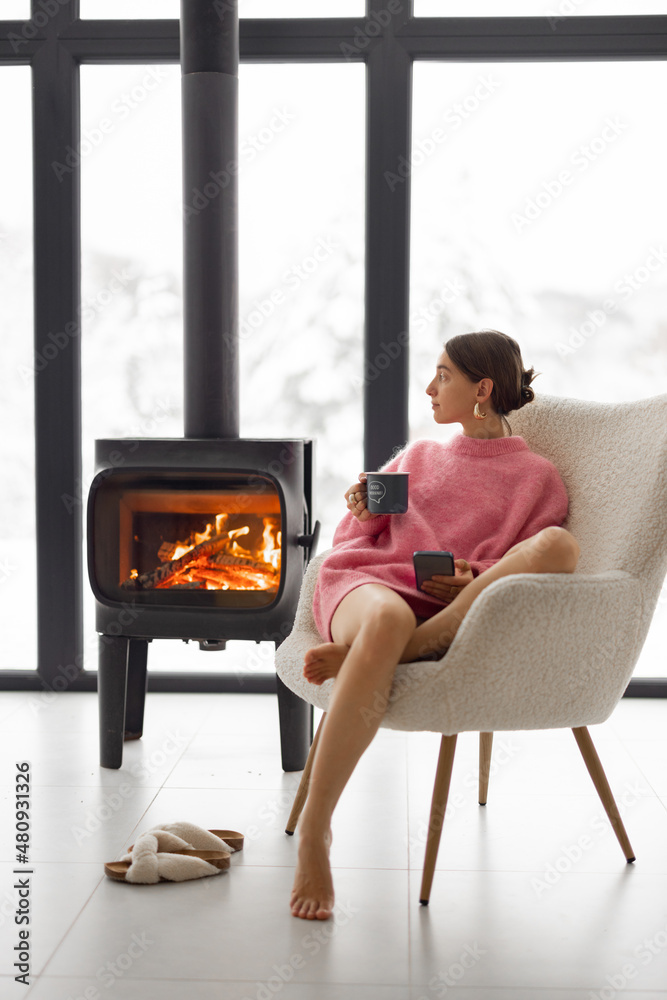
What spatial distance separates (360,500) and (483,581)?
1.22 ft

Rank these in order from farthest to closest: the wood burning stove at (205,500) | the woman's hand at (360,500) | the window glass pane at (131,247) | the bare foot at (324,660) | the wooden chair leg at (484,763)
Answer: the window glass pane at (131,247), the wood burning stove at (205,500), the wooden chair leg at (484,763), the woman's hand at (360,500), the bare foot at (324,660)

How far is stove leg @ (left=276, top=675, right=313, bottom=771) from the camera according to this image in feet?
7.56

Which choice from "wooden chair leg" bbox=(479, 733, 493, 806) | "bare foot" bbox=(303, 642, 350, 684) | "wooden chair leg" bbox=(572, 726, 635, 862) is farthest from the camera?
"wooden chair leg" bbox=(479, 733, 493, 806)

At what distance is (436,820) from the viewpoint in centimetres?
164

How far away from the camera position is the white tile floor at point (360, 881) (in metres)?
1.41

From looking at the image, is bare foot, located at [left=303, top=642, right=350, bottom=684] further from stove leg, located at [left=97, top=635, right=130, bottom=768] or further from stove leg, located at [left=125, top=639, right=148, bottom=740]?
stove leg, located at [left=125, top=639, right=148, bottom=740]

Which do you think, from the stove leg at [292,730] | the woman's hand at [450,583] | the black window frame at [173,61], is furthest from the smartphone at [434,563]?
the black window frame at [173,61]

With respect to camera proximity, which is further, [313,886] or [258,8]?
[258,8]

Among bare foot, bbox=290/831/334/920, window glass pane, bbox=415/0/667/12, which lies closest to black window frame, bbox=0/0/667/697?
window glass pane, bbox=415/0/667/12

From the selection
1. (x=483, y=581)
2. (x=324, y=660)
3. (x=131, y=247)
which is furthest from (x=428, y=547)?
(x=131, y=247)

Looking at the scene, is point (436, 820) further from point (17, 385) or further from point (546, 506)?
point (17, 385)

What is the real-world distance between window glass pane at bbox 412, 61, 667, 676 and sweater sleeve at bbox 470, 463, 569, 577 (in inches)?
38.5

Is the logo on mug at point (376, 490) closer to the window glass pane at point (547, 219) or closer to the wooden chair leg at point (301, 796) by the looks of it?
the wooden chair leg at point (301, 796)

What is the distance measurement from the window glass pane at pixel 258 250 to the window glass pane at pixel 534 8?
11.5 inches
